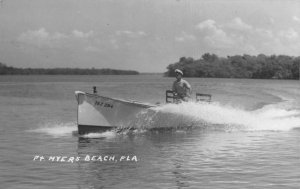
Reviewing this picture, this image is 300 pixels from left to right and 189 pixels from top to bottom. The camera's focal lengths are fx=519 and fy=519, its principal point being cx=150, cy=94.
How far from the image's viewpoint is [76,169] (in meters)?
13.0

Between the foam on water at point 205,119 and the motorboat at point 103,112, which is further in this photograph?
the foam on water at point 205,119

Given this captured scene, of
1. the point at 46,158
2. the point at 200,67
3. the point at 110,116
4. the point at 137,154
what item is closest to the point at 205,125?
the point at 110,116

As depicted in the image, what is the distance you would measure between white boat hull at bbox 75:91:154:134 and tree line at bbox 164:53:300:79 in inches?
5239

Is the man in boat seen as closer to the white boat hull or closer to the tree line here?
the white boat hull

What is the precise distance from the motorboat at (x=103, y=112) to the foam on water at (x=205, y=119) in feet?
1.46

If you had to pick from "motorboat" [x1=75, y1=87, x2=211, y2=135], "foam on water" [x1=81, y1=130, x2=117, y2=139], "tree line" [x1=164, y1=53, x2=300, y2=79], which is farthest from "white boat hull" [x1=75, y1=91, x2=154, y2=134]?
"tree line" [x1=164, y1=53, x2=300, y2=79]

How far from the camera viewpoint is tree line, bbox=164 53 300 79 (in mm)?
151125

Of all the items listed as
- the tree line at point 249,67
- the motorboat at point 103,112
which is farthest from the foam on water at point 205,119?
the tree line at point 249,67

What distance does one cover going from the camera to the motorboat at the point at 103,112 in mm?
19672

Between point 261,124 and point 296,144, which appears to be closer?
point 296,144

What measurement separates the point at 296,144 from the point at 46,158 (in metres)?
8.43

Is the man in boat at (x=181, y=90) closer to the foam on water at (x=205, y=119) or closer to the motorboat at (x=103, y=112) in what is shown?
the foam on water at (x=205, y=119)

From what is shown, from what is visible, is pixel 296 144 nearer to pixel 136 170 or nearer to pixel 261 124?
pixel 261 124

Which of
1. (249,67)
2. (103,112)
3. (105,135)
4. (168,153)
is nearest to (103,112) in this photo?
(103,112)
